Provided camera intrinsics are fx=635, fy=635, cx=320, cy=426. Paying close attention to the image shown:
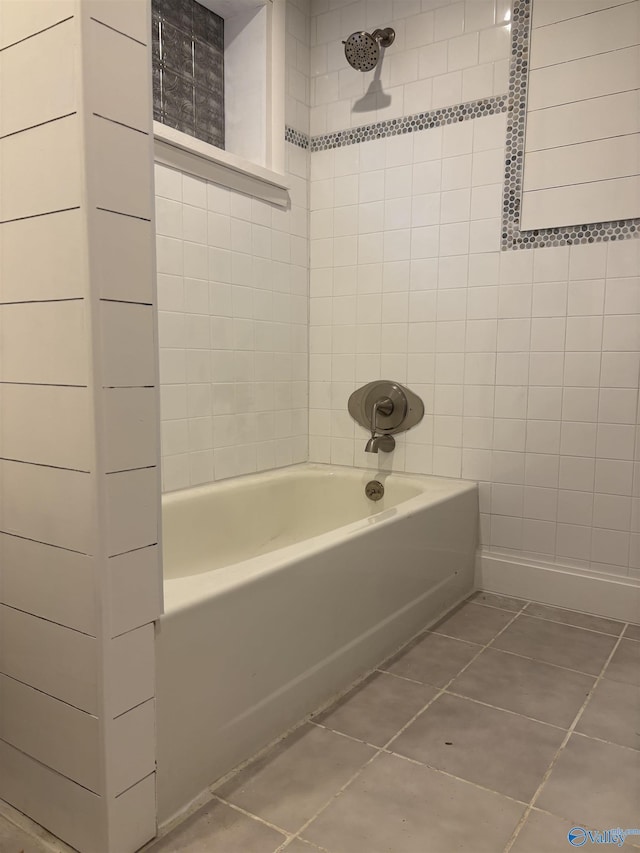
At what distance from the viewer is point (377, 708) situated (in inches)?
69.0

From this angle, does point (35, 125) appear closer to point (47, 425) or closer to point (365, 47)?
point (47, 425)

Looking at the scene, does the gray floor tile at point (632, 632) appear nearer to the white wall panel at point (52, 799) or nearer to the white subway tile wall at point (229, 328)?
the white subway tile wall at point (229, 328)

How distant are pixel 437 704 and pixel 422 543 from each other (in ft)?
1.99

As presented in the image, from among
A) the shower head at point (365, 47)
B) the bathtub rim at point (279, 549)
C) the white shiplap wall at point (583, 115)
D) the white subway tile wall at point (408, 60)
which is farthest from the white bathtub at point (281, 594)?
the shower head at point (365, 47)

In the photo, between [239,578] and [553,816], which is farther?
[239,578]

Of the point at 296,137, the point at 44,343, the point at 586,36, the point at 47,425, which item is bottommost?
the point at 47,425

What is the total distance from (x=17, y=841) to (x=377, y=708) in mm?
908

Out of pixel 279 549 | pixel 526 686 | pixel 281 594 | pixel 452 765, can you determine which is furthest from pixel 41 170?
pixel 526 686

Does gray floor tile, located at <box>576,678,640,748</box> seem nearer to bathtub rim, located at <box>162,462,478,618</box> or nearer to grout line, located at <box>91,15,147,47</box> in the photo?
bathtub rim, located at <box>162,462,478,618</box>

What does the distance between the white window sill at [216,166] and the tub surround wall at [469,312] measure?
318 millimetres

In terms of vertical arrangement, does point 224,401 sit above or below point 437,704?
above

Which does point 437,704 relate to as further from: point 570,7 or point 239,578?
point 570,7

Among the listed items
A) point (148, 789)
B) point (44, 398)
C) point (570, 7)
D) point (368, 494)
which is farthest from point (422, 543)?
point (570, 7)

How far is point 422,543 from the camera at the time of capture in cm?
226
